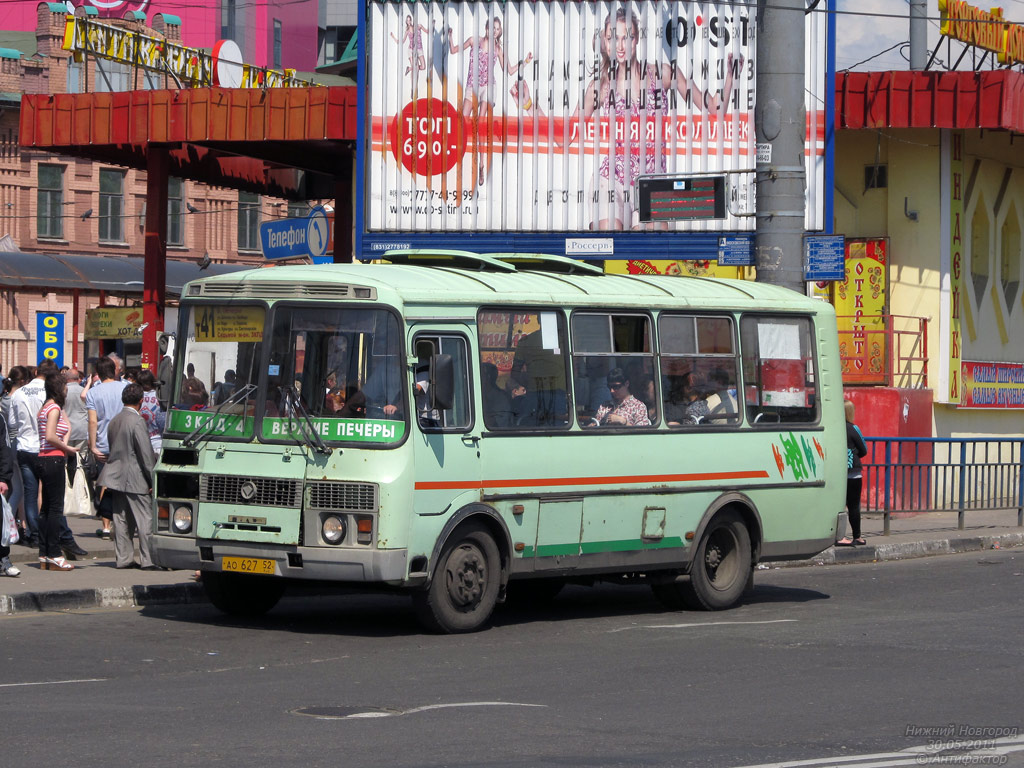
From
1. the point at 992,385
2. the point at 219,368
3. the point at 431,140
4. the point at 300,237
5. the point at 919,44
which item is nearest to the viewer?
the point at 219,368

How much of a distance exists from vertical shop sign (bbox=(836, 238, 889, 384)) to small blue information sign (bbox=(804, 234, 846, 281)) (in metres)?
7.28

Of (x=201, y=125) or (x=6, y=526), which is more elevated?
→ (x=201, y=125)

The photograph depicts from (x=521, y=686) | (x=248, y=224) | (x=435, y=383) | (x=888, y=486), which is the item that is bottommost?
(x=521, y=686)

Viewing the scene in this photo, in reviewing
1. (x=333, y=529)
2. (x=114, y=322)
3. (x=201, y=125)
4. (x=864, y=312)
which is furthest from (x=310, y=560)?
(x=114, y=322)

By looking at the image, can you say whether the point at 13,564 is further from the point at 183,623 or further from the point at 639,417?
the point at 639,417

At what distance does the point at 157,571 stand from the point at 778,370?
5791mm

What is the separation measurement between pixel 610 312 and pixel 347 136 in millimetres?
12585

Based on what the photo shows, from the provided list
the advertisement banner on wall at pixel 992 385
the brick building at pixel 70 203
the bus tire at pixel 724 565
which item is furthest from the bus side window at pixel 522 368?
the brick building at pixel 70 203

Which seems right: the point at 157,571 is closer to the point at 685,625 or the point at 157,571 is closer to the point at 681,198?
the point at 685,625

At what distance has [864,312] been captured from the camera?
2473 centimetres

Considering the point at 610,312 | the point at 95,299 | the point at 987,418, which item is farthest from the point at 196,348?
the point at 95,299

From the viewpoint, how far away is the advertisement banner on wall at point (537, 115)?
23141mm

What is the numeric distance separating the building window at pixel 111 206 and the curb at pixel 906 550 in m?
36.2

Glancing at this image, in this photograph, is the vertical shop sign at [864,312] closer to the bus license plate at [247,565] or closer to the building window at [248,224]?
the bus license plate at [247,565]
